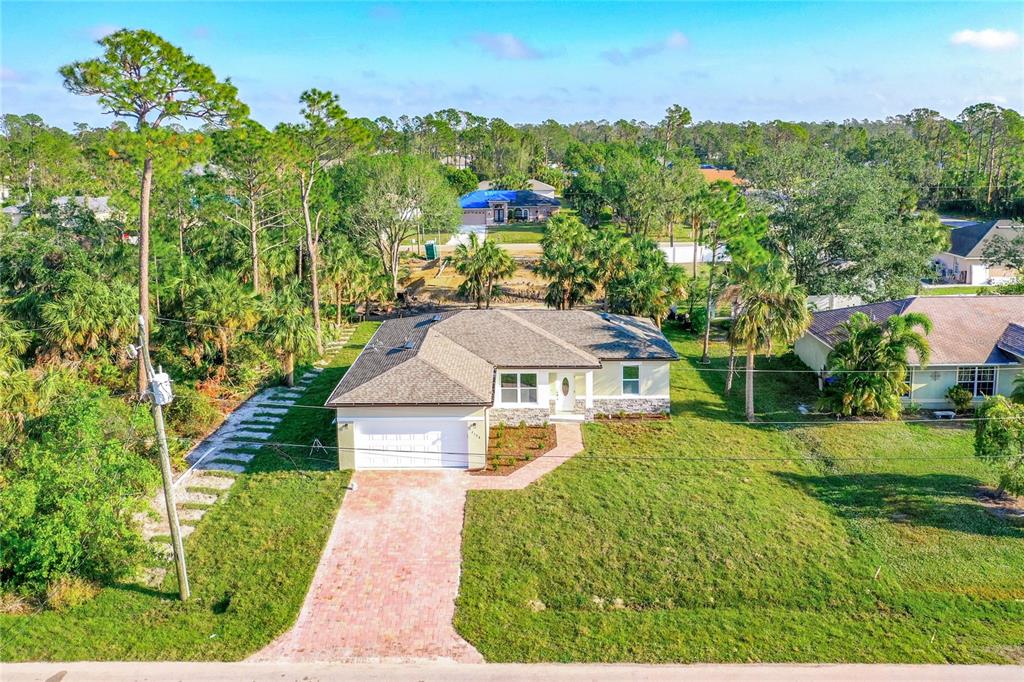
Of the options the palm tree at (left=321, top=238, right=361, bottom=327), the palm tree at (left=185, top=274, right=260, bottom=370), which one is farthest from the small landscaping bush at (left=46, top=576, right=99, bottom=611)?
the palm tree at (left=321, top=238, right=361, bottom=327)

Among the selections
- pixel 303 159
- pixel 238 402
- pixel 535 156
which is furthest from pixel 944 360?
pixel 535 156

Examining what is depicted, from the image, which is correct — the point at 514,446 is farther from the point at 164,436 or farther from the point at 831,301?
the point at 831,301

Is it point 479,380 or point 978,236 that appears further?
point 978,236

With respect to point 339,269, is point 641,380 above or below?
below

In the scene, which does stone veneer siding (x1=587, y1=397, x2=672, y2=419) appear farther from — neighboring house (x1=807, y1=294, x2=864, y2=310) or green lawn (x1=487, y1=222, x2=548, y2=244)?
green lawn (x1=487, y1=222, x2=548, y2=244)

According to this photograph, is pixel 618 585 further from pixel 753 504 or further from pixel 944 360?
pixel 944 360

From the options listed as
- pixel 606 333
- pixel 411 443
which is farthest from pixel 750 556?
pixel 606 333

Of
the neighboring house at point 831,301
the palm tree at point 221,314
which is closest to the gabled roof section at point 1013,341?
the neighboring house at point 831,301

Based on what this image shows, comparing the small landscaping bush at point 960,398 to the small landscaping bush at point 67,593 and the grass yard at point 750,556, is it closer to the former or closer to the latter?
the grass yard at point 750,556
